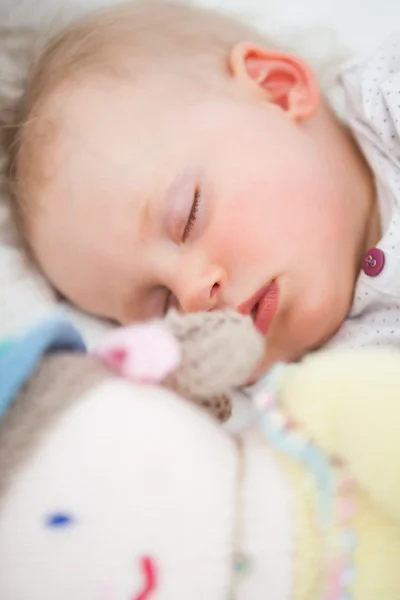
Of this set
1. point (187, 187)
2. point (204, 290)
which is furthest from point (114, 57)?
point (204, 290)

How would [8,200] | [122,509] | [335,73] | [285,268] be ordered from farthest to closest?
Answer: [335,73] → [8,200] → [285,268] → [122,509]

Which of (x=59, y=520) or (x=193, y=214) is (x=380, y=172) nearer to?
(x=193, y=214)

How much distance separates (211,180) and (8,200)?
0.32 m

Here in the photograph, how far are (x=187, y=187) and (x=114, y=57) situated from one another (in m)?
0.24

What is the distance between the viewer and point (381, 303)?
942 millimetres

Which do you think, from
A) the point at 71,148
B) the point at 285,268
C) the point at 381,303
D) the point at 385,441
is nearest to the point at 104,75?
the point at 71,148

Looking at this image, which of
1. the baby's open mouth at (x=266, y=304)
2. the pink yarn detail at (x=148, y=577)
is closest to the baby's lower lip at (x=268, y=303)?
the baby's open mouth at (x=266, y=304)

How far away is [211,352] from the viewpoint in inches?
20.1

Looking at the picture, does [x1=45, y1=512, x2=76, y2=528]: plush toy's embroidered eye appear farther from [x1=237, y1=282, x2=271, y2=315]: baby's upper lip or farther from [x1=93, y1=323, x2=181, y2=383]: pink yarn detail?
[x1=237, y1=282, x2=271, y2=315]: baby's upper lip

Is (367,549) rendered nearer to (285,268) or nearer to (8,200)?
(285,268)

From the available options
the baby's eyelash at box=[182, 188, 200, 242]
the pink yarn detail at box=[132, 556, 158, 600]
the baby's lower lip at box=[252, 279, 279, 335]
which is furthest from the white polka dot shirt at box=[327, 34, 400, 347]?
the pink yarn detail at box=[132, 556, 158, 600]

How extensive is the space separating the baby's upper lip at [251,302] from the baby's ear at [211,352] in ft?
0.97

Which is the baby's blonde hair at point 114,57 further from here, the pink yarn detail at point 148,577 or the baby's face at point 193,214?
the pink yarn detail at point 148,577

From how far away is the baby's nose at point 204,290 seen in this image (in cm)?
81
